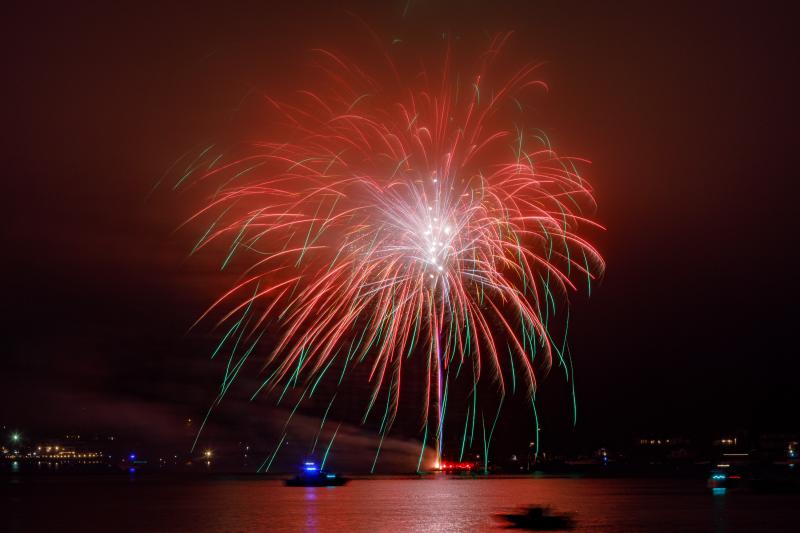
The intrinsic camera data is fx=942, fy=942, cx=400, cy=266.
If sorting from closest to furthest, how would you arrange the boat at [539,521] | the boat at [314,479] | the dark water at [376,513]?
1. the boat at [539,521]
2. the dark water at [376,513]
3. the boat at [314,479]

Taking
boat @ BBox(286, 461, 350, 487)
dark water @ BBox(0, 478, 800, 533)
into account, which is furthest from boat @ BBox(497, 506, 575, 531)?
boat @ BBox(286, 461, 350, 487)

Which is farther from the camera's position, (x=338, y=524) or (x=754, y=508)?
(x=754, y=508)

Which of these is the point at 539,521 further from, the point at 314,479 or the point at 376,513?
the point at 314,479

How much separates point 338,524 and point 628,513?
18415 millimetres

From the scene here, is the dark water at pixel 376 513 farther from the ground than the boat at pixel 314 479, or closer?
closer

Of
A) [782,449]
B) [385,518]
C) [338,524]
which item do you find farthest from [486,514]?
[782,449]

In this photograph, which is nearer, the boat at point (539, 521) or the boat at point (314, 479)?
the boat at point (539, 521)

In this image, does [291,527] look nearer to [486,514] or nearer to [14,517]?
[486,514]

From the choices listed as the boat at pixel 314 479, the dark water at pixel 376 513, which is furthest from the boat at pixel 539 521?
the boat at pixel 314 479

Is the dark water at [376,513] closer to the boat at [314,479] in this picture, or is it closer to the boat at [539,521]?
the boat at [539,521]

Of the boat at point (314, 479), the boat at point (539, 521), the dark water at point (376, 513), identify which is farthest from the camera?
the boat at point (314, 479)

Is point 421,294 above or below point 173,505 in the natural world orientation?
above

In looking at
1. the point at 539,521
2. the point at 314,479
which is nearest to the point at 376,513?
the point at 539,521

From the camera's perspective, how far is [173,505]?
66.5 m
